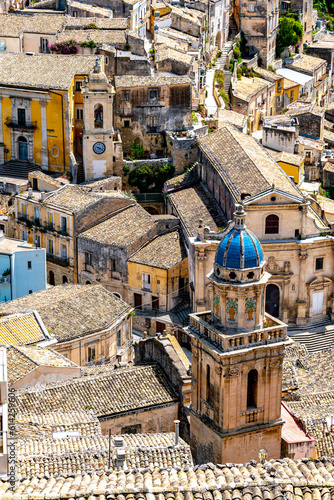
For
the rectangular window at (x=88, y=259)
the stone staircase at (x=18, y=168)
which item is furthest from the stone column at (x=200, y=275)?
the stone staircase at (x=18, y=168)

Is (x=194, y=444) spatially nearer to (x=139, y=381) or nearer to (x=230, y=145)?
(x=139, y=381)

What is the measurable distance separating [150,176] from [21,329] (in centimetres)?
2625

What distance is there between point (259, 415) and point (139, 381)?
27.2 feet

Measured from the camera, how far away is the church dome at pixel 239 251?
1652 inches

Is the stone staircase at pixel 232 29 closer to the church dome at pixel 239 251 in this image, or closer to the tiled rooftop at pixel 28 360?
the tiled rooftop at pixel 28 360

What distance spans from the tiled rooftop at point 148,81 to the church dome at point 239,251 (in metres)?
39.6

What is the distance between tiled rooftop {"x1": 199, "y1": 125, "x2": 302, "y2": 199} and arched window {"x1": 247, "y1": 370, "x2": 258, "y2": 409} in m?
23.7

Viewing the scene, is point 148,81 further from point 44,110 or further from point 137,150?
point 44,110

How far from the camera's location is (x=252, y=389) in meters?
43.2

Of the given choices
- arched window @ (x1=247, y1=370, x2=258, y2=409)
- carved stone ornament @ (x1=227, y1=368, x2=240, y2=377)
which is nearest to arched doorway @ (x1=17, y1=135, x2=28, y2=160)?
arched window @ (x1=247, y1=370, x2=258, y2=409)

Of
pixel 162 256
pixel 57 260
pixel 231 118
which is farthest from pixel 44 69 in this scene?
pixel 162 256

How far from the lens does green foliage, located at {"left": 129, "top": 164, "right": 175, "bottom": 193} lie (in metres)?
79.3

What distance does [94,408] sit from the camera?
47.7 m

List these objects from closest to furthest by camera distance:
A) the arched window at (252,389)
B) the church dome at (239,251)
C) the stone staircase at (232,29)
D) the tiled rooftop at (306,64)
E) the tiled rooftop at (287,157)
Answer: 1. the church dome at (239,251)
2. the arched window at (252,389)
3. the tiled rooftop at (287,157)
4. the tiled rooftop at (306,64)
5. the stone staircase at (232,29)
